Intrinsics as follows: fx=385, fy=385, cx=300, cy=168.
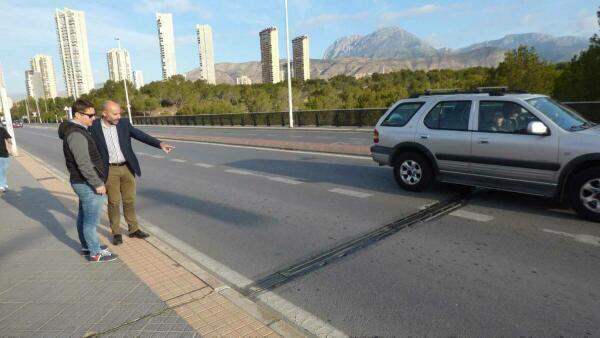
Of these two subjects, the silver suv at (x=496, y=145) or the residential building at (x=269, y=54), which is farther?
the residential building at (x=269, y=54)

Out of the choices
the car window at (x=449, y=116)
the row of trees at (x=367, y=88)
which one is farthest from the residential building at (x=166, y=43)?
the car window at (x=449, y=116)

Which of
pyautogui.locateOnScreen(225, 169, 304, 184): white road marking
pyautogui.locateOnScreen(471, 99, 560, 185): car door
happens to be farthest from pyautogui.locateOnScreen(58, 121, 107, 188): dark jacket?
pyautogui.locateOnScreen(471, 99, 560, 185): car door

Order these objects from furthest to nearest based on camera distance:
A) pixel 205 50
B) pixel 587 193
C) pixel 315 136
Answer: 1. pixel 205 50
2. pixel 315 136
3. pixel 587 193

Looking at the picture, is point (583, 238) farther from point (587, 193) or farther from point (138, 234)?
point (138, 234)

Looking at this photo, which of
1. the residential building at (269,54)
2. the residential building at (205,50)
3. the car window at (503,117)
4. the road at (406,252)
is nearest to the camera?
the road at (406,252)

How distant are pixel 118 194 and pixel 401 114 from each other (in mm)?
5127

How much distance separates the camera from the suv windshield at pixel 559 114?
18.1 ft

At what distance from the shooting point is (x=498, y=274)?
3793 millimetres

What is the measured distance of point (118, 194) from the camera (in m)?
4.97

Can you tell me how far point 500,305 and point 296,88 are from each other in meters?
78.8

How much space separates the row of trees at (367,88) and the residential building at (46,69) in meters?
40.8

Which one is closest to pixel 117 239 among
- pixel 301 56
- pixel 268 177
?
pixel 268 177

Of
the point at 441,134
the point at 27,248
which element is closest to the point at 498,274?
the point at 441,134

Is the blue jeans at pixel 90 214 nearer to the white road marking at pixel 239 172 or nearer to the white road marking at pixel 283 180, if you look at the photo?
the white road marking at pixel 283 180
